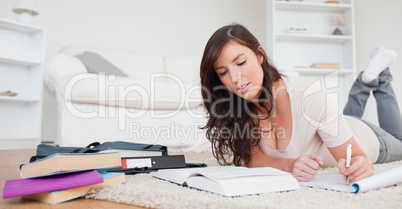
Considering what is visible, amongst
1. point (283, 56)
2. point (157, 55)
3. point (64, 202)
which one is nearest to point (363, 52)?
point (283, 56)

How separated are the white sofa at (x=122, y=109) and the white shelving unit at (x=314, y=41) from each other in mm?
1960

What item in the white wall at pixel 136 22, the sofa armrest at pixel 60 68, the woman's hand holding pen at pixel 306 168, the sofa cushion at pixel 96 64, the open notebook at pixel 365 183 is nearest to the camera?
the open notebook at pixel 365 183

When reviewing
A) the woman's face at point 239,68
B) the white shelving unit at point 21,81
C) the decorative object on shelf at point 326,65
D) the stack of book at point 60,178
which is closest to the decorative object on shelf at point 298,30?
the decorative object on shelf at point 326,65

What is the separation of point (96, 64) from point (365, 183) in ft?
9.08

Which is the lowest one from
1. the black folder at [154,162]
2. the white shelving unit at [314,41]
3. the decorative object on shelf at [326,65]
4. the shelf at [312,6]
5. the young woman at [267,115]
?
the black folder at [154,162]

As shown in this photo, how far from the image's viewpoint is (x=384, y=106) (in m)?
2.08

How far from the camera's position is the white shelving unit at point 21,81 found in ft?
11.3

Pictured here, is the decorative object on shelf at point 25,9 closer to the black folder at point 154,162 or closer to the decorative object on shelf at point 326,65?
the black folder at point 154,162

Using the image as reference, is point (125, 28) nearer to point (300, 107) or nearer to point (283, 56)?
point (283, 56)

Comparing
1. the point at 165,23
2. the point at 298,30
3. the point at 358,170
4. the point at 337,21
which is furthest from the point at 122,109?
the point at 337,21

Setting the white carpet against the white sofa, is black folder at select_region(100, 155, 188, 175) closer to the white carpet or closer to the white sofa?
the white carpet

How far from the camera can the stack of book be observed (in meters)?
0.80

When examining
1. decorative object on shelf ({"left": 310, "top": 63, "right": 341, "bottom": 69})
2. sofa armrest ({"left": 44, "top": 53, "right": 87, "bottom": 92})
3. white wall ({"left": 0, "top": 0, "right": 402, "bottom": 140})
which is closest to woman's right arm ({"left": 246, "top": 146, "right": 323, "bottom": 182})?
sofa armrest ({"left": 44, "top": 53, "right": 87, "bottom": 92})

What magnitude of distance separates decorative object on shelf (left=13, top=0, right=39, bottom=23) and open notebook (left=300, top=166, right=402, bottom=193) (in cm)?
332
